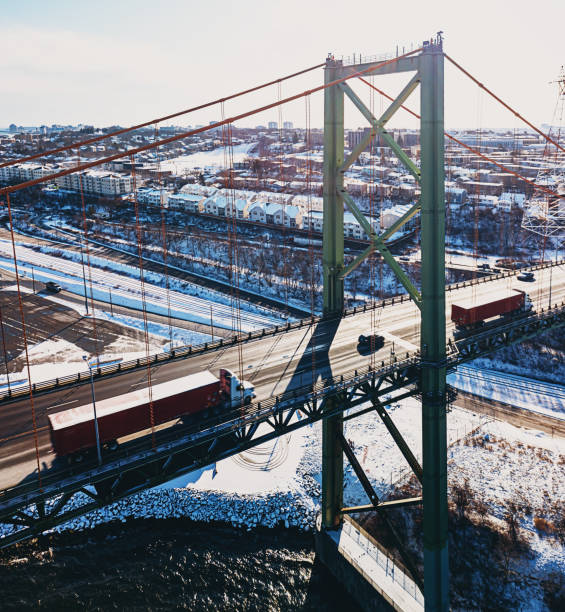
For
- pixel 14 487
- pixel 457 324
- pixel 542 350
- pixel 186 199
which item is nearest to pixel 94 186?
pixel 186 199

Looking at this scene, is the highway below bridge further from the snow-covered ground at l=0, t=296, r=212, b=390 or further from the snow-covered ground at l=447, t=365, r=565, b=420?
the snow-covered ground at l=0, t=296, r=212, b=390

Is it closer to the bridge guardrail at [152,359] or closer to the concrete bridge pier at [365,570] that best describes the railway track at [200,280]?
Result: the bridge guardrail at [152,359]

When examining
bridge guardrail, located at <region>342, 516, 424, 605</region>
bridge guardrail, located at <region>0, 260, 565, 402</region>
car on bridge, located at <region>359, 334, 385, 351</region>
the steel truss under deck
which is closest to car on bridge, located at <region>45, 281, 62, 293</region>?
bridge guardrail, located at <region>0, 260, 565, 402</region>

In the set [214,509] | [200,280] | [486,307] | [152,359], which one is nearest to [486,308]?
[486,307]

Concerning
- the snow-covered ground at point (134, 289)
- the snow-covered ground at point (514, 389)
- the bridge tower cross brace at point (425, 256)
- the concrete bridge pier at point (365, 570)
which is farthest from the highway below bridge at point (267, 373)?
Answer: the snow-covered ground at point (134, 289)

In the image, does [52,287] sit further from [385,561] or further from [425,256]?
[425,256]
